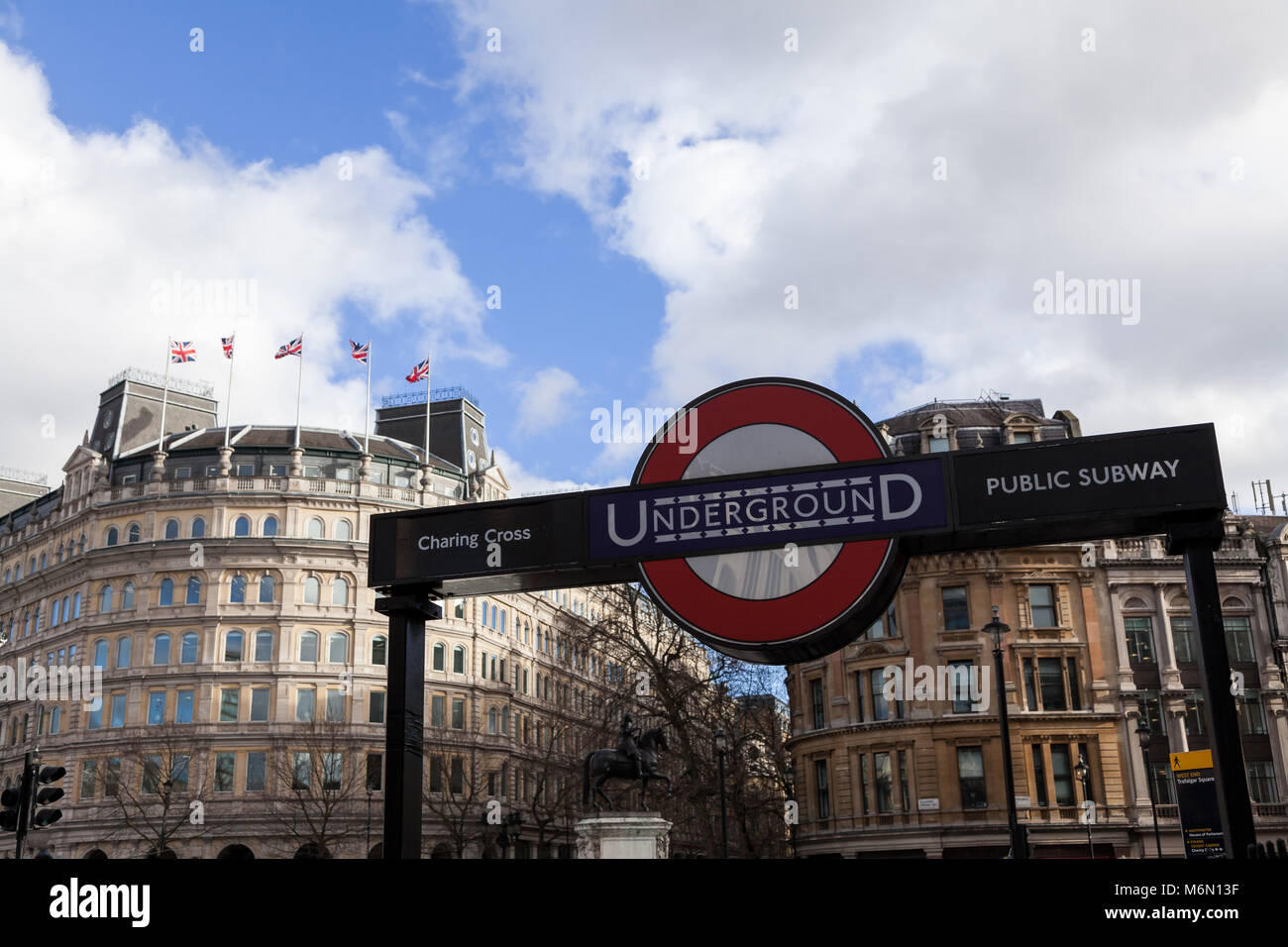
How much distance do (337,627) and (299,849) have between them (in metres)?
13.7

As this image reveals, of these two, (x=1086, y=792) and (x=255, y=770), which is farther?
(x=255, y=770)

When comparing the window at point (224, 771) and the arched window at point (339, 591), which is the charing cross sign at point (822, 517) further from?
the arched window at point (339, 591)

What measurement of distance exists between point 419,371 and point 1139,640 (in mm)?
47021

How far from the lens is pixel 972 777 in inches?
1766

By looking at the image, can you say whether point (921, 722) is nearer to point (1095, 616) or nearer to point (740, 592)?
point (1095, 616)

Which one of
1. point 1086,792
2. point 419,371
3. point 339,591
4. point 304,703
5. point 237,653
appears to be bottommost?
point 1086,792

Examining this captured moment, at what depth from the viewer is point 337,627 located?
67.9 metres

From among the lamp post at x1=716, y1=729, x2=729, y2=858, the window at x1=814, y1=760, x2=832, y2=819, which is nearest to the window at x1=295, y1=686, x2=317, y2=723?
the window at x1=814, y1=760, x2=832, y2=819

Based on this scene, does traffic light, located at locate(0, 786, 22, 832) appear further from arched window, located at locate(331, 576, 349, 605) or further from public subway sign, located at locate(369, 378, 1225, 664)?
arched window, located at locate(331, 576, 349, 605)

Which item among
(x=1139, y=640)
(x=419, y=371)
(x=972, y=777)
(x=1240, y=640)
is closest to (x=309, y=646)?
(x=419, y=371)

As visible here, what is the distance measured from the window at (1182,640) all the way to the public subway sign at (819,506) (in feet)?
145

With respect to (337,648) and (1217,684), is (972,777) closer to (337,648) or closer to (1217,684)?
(337,648)

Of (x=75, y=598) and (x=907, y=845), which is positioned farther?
(x=75, y=598)
